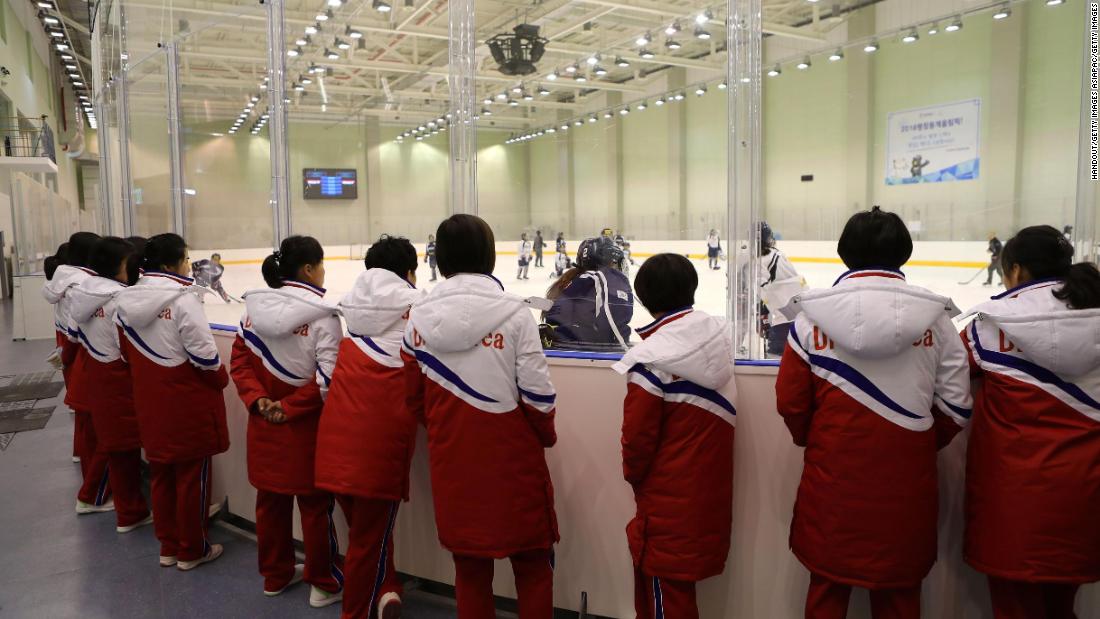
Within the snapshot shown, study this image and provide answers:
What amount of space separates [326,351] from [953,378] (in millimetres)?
2130

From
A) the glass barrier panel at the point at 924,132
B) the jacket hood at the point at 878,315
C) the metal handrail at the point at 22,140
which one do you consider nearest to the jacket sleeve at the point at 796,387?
the jacket hood at the point at 878,315

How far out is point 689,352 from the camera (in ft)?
6.55

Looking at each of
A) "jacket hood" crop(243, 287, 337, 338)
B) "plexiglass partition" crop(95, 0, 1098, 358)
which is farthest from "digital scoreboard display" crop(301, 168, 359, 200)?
"jacket hood" crop(243, 287, 337, 338)

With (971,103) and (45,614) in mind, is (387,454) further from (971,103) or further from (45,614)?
(971,103)

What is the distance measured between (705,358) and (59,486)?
182 inches

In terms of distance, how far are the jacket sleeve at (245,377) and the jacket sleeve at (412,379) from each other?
87 cm

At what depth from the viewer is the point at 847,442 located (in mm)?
1906

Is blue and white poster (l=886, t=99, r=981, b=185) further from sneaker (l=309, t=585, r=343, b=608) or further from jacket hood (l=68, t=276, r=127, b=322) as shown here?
jacket hood (l=68, t=276, r=127, b=322)

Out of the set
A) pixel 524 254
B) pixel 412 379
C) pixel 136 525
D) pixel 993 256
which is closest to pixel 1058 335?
pixel 993 256

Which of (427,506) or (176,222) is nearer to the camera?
(427,506)

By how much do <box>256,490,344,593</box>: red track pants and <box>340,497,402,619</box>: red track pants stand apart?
0.34 meters

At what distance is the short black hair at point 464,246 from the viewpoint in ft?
6.99

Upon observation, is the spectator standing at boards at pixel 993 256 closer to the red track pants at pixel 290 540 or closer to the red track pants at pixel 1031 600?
the red track pants at pixel 1031 600

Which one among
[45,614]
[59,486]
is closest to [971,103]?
[45,614]
